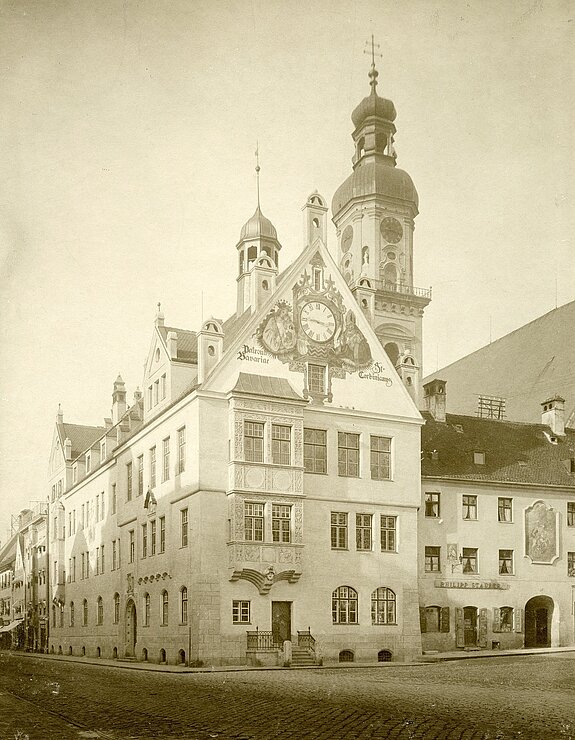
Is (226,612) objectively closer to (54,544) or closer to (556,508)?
(556,508)

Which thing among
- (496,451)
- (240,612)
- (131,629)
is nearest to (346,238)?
(496,451)

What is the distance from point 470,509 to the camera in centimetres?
4575

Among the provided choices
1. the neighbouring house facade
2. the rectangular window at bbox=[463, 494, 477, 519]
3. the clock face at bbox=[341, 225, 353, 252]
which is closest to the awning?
the clock face at bbox=[341, 225, 353, 252]

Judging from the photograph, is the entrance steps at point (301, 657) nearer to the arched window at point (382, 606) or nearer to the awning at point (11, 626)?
the arched window at point (382, 606)

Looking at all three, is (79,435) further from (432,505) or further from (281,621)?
(281,621)

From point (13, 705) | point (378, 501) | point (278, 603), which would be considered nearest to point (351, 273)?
point (378, 501)

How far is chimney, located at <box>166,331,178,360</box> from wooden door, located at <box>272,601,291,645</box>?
10.7 m

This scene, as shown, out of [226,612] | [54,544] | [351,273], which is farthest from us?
[351,273]

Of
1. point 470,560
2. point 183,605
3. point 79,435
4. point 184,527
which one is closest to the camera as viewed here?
point 183,605

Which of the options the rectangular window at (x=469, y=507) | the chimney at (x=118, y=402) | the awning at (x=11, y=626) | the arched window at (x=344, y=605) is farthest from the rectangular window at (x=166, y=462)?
the awning at (x=11, y=626)

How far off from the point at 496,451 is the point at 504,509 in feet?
10.7

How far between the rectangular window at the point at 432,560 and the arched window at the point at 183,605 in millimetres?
12320

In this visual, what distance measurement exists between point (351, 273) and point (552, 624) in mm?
30922

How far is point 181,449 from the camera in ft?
127
